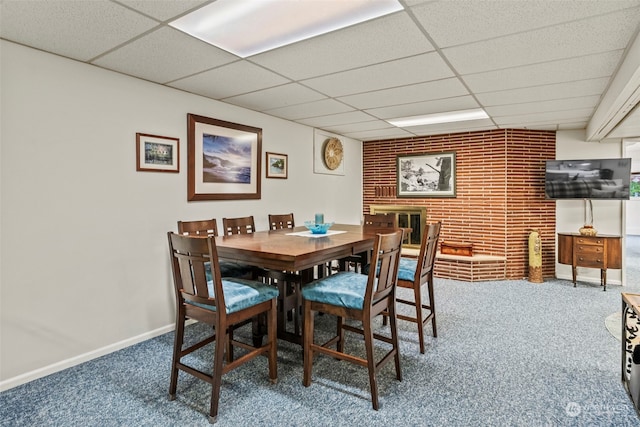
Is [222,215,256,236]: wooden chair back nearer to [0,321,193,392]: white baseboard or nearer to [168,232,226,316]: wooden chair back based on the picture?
[0,321,193,392]: white baseboard

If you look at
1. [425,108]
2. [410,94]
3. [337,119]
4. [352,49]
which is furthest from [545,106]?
[352,49]

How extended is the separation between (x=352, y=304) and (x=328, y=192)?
3.60m

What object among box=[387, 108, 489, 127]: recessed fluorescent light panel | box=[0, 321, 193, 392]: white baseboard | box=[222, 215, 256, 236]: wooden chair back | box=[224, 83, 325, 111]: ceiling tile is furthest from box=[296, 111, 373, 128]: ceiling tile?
box=[0, 321, 193, 392]: white baseboard

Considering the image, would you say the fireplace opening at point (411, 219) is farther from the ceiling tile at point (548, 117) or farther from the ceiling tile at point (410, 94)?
the ceiling tile at point (410, 94)

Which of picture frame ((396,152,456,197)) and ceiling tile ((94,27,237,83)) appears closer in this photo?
ceiling tile ((94,27,237,83))

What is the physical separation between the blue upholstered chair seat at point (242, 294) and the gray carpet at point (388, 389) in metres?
0.58

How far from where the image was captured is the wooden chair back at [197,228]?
2965mm

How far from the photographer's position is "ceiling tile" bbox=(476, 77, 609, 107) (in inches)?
123

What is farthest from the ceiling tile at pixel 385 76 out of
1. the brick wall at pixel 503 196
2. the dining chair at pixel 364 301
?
the brick wall at pixel 503 196

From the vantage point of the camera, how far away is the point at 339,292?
2.21m

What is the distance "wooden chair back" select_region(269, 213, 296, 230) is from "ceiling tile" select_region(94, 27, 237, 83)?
176 centimetres

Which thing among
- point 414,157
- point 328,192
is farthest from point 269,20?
point 414,157

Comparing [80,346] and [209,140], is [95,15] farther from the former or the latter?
[80,346]

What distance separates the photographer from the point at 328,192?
565cm
